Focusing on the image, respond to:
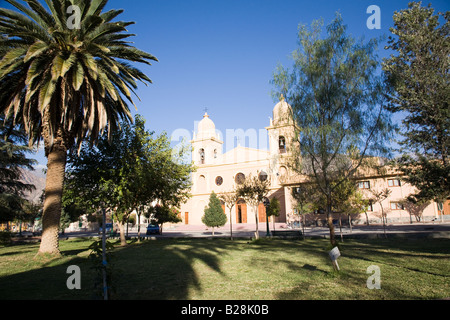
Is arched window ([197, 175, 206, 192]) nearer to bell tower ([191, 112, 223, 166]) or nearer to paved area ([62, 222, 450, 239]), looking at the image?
bell tower ([191, 112, 223, 166])

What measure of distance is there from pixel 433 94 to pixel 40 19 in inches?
786

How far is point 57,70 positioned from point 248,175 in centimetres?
3131

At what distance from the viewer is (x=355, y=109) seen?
14.2 metres

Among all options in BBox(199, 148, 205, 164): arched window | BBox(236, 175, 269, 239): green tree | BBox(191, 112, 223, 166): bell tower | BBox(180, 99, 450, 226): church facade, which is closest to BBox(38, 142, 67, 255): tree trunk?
BBox(236, 175, 269, 239): green tree

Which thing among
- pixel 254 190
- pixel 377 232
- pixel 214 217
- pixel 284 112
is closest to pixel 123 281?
pixel 284 112

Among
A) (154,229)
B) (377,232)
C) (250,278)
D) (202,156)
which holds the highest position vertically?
(202,156)

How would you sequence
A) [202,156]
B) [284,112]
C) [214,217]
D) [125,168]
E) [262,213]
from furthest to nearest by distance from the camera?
[202,156], [262,213], [214,217], [125,168], [284,112]

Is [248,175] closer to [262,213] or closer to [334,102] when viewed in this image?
[262,213]

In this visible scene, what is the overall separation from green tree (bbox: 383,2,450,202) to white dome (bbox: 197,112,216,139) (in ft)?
122

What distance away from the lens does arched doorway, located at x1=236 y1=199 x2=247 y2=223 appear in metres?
47.7

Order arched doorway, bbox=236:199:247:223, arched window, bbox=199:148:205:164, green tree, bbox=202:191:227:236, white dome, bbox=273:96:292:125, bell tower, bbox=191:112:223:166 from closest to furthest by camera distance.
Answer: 1. white dome, bbox=273:96:292:125
2. green tree, bbox=202:191:227:236
3. arched doorway, bbox=236:199:247:223
4. bell tower, bbox=191:112:223:166
5. arched window, bbox=199:148:205:164

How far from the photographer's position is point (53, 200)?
13812mm
